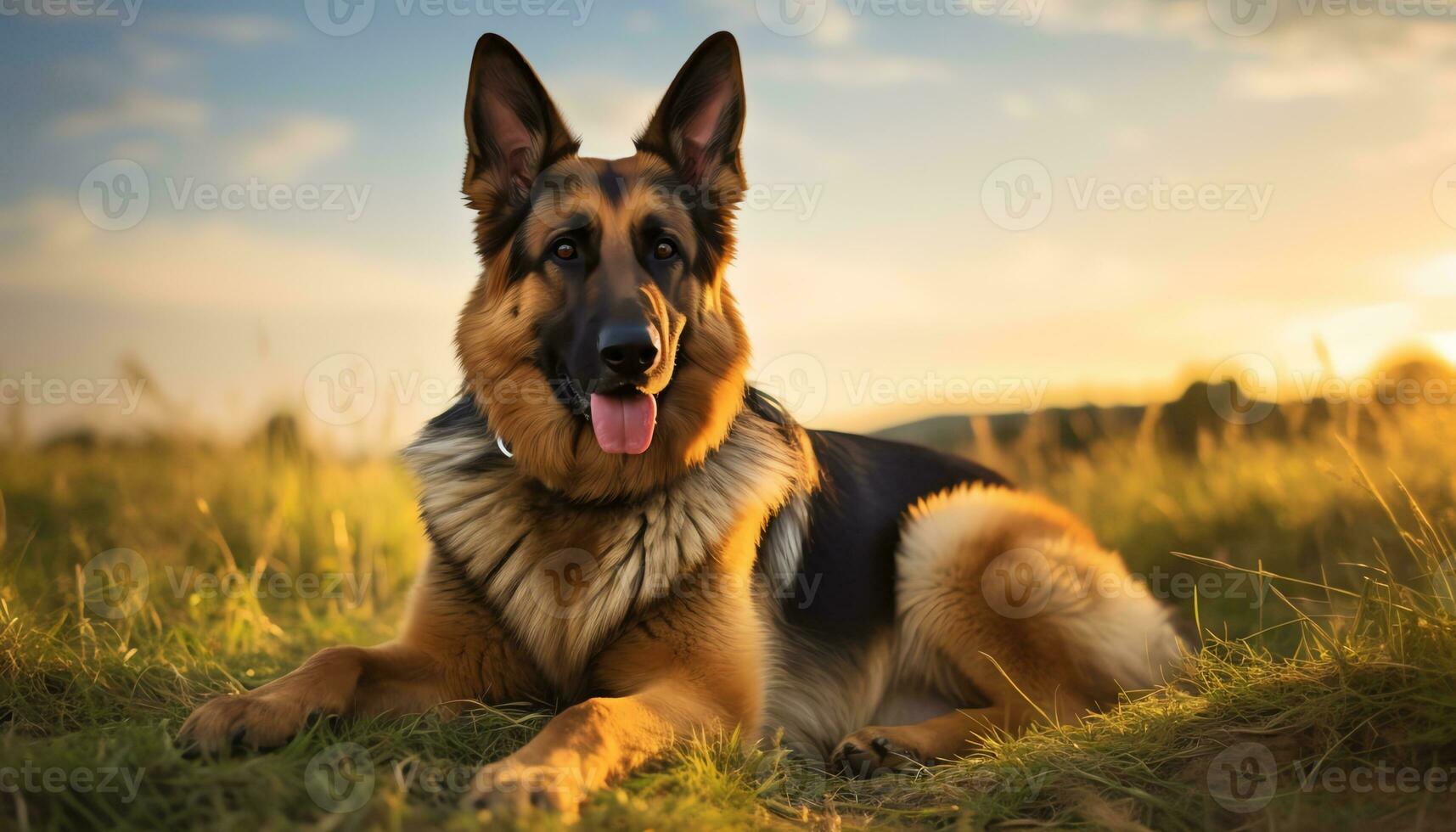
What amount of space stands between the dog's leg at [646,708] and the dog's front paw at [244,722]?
892 millimetres

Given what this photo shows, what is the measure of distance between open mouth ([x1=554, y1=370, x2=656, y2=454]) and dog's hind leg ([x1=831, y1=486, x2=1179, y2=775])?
5.38ft

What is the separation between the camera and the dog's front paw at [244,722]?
9.27ft

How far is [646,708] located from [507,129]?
252 centimetres

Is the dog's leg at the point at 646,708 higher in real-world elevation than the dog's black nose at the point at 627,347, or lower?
lower

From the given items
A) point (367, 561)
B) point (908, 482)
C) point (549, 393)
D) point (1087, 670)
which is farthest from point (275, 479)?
point (1087, 670)

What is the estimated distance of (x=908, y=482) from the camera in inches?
190

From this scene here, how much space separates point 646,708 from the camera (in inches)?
122

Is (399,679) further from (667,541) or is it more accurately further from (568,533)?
(667,541)

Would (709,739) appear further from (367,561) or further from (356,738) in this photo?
(367,561)

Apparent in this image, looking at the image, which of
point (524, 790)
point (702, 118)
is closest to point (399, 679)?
point (524, 790)

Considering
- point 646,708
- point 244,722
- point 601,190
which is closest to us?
point 244,722

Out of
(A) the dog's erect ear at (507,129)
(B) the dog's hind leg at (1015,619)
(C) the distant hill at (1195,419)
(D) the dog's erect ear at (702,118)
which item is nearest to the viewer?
(A) the dog's erect ear at (507,129)

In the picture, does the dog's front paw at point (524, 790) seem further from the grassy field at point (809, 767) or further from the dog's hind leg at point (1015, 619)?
the dog's hind leg at point (1015, 619)

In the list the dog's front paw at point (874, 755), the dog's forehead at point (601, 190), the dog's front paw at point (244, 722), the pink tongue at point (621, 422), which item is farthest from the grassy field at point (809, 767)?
the dog's forehead at point (601, 190)
